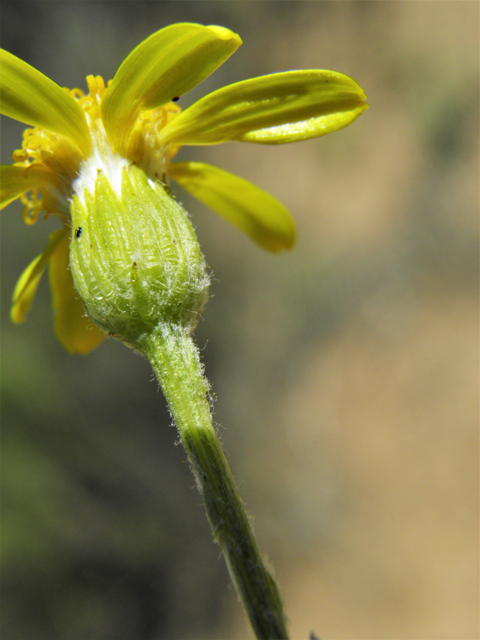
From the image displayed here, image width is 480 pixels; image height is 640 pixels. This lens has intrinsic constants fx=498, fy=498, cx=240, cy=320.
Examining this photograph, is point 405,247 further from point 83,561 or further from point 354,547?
point 83,561

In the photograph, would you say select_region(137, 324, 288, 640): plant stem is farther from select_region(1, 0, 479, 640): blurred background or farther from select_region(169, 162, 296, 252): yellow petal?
select_region(1, 0, 479, 640): blurred background

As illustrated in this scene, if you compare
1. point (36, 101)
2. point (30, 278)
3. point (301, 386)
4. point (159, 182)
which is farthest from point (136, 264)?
point (301, 386)

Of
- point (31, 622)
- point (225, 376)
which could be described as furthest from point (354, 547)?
point (31, 622)

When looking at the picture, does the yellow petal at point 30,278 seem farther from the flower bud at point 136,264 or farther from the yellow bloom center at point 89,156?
the flower bud at point 136,264

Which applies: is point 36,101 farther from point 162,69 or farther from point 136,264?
point 136,264

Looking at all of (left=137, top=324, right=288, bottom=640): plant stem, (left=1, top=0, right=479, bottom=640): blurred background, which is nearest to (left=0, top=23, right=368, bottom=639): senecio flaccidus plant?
(left=137, top=324, right=288, bottom=640): plant stem
